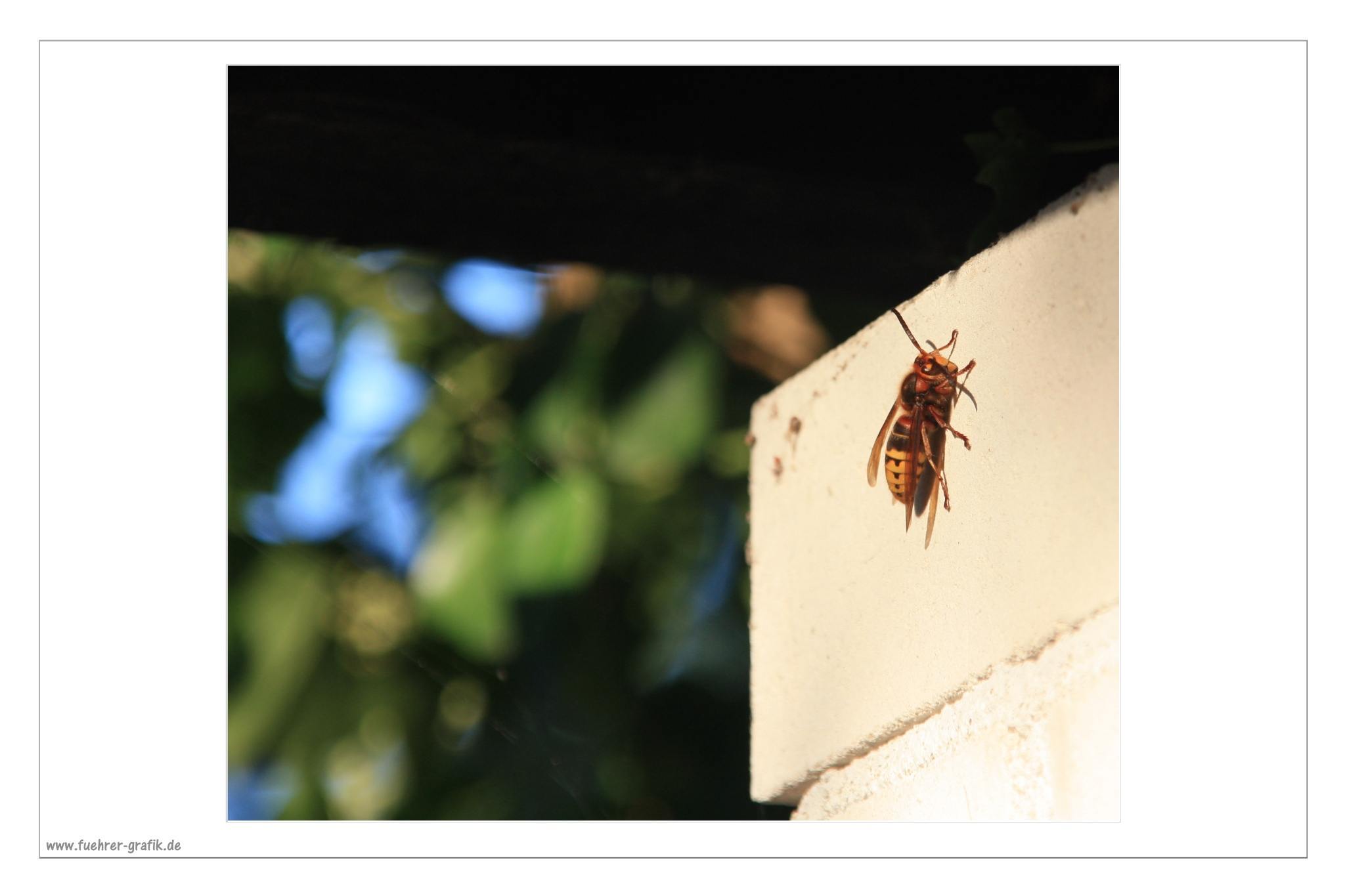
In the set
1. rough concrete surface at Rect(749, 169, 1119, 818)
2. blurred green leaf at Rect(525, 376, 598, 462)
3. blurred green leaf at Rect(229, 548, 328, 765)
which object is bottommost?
blurred green leaf at Rect(229, 548, 328, 765)

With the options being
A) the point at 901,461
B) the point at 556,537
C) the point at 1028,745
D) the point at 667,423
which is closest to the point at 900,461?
the point at 901,461

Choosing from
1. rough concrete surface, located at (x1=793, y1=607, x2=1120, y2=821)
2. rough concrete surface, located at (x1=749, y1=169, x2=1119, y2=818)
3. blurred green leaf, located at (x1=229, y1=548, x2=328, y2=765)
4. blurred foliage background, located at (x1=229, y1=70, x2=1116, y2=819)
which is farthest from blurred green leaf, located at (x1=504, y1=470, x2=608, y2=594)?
rough concrete surface, located at (x1=793, y1=607, x2=1120, y2=821)

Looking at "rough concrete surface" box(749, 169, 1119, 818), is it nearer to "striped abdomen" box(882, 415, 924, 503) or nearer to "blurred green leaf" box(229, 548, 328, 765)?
"striped abdomen" box(882, 415, 924, 503)

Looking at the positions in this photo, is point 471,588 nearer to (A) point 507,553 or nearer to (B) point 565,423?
(A) point 507,553

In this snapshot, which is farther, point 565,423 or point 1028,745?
point 565,423

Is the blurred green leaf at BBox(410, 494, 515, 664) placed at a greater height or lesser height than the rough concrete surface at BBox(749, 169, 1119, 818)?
lesser

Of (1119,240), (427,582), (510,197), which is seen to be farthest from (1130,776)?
(427,582)

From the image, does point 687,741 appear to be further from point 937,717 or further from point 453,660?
point 937,717
